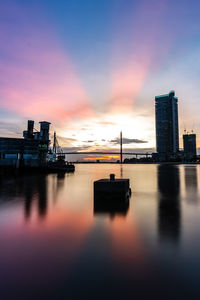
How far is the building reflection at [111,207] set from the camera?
13.1 m

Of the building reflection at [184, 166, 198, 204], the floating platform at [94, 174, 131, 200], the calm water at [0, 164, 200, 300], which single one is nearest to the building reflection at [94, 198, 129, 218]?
the floating platform at [94, 174, 131, 200]

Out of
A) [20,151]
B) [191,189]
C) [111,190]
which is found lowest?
[191,189]

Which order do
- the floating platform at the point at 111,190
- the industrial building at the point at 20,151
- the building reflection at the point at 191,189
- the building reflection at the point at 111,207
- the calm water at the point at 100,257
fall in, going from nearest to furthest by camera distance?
the calm water at the point at 100,257
the building reflection at the point at 111,207
the floating platform at the point at 111,190
the building reflection at the point at 191,189
the industrial building at the point at 20,151

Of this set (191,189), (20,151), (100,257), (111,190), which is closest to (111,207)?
(111,190)

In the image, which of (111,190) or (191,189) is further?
(191,189)

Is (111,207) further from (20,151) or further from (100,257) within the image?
(20,151)

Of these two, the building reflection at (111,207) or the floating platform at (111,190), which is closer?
the building reflection at (111,207)

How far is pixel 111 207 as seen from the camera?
14.5 m

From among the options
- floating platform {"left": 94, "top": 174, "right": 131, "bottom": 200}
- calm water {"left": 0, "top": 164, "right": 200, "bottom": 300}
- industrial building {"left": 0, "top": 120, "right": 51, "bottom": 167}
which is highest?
industrial building {"left": 0, "top": 120, "right": 51, "bottom": 167}

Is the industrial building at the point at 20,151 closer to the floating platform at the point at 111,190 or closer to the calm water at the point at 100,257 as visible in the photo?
the floating platform at the point at 111,190

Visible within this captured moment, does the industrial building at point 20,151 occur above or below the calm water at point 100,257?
above

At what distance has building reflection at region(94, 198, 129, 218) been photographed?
42.9ft

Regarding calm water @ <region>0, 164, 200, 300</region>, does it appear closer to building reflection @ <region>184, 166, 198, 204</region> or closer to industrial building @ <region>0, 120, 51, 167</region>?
building reflection @ <region>184, 166, 198, 204</region>

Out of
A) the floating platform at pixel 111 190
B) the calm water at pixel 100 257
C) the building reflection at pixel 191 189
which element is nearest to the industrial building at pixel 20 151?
the building reflection at pixel 191 189
